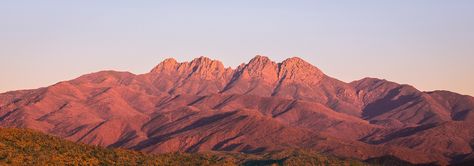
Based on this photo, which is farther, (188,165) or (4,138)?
(188,165)

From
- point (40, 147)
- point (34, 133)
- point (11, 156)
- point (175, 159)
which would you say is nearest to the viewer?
point (11, 156)

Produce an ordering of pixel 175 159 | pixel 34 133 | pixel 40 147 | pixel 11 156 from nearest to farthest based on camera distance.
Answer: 1. pixel 11 156
2. pixel 40 147
3. pixel 34 133
4. pixel 175 159

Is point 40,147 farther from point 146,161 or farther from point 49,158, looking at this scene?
point 146,161

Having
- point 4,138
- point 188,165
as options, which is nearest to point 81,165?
point 4,138

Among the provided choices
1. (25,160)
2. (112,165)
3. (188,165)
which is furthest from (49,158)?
(188,165)

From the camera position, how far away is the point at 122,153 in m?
181

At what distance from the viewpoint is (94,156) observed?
169625 millimetres

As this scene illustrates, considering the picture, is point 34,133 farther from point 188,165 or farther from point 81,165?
point 188,165

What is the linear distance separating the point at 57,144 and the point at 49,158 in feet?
52.7

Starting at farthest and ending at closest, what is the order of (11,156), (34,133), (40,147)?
(34,133)
(40,147)
(11,156)

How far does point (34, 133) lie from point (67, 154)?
1761 centimetres

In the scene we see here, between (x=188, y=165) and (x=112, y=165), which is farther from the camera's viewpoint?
(x=188, y=165)

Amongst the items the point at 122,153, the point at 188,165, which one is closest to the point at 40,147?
the point at 122,153

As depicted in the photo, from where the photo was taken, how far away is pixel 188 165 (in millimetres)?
186125
